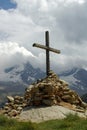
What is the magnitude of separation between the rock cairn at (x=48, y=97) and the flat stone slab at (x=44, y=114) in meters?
1.32

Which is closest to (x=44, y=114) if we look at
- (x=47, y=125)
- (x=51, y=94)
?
(x=51, y=94)

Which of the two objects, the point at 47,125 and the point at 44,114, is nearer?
the point at 47,125

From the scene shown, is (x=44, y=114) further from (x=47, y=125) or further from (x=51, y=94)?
(x=47, y=125)

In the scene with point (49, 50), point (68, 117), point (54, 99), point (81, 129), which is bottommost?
point (81, 129)

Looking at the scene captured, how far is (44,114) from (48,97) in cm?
357

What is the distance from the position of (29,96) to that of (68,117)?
15.8 meters

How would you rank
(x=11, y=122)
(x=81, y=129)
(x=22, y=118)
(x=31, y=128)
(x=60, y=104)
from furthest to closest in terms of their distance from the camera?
(x=60, y=104), (x=22, y=118), (x=11, y=122), (x=31, y=128), (x=81, y=129)

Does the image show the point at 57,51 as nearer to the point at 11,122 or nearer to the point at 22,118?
the point at 22,118

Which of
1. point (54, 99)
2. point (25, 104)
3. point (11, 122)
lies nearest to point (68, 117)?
point (11, 122)

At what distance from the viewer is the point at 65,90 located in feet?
182

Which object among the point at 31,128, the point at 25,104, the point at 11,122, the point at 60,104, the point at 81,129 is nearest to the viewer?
the point at 81,129

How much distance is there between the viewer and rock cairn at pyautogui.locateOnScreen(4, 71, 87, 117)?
52513 millimetres

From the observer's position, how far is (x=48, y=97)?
52.7 metres

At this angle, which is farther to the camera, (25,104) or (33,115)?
(25,104)
